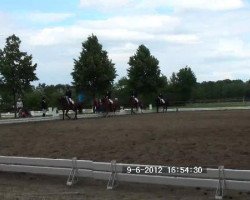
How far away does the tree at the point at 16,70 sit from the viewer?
56594 mm

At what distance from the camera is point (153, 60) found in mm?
72562

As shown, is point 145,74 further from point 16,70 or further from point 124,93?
point 124,93

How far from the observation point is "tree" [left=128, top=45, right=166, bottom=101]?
71688 millimetres

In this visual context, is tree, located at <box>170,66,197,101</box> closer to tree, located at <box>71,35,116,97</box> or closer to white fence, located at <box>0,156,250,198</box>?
tree, located at <box>71,35,116,97</box>

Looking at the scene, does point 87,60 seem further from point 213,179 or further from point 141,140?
point 213,179

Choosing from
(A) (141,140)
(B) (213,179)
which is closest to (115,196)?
(B) (213,179)

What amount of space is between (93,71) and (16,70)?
29.6ft
